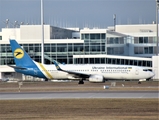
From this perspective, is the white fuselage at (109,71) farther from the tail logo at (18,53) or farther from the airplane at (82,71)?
the tail logo at (18,53)

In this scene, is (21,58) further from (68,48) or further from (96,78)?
(68,48)

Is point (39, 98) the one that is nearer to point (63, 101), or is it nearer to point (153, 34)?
point (63, 101)

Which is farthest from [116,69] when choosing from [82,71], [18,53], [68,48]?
[68,48]

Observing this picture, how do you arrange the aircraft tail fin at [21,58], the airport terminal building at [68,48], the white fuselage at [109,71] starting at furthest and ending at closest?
the airport terminal building at [68,48]
the aircraft tail fin at [21,58]
the white fuselage at [109,71]

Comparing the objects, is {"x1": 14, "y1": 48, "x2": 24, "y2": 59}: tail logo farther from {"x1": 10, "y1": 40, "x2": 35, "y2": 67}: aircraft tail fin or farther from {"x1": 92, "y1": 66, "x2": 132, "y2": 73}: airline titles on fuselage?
{"x1": 92, "y1": 66, "x2": 132, "y2": 73}: airline titles on fuselage

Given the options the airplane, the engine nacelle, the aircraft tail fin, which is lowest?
the engine nacelle

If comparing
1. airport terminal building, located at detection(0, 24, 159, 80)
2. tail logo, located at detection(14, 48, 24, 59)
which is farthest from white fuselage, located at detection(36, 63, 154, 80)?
airport terminal building, located at detection(0, 24, 159, 80)

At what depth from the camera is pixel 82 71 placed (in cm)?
8156

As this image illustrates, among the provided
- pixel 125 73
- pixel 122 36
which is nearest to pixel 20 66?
pixel 125 73

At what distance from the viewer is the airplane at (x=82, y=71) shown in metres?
79.8

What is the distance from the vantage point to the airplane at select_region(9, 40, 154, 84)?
79750mm

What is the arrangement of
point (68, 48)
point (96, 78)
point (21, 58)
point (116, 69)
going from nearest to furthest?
point (96, 78) < point (116, 69) < point (21, 58) < point (68, 48)

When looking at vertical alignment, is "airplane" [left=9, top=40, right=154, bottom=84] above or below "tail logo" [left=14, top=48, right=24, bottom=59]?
below

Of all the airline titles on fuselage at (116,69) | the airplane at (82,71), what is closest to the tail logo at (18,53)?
the airplane at (82,71)
